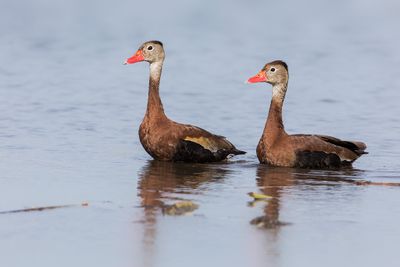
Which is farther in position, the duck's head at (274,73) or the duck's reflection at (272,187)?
the duck's head at (274,73)

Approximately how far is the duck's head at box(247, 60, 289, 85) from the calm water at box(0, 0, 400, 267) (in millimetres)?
985

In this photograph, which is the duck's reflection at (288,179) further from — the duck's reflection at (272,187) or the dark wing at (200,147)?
the dark wing at (200,147)

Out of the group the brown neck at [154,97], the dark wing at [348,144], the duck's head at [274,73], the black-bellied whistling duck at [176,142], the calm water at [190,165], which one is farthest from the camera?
the duck's head at [274,73]

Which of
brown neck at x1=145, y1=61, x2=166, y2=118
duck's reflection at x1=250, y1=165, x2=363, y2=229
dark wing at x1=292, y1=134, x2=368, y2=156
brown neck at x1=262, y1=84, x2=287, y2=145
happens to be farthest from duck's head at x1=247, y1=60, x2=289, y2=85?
duck's reflection at x1=250, y1=165, x2=363, y2=229

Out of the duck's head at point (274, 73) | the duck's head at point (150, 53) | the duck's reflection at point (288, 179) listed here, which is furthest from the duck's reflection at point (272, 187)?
the duck's head at point (150, 53)

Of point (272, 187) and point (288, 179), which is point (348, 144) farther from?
point (272, 187)

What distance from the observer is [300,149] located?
1383cm

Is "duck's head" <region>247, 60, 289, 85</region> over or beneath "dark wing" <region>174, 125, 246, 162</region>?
over

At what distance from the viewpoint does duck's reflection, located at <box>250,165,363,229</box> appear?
436 inches

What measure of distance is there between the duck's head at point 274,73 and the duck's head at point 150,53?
1.24 m

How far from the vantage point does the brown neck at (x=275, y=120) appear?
14023 mm

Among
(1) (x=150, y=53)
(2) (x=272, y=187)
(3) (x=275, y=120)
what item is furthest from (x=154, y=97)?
(2) (x=272, y=187)

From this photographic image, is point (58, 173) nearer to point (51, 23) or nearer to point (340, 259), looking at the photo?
point (340, 259)

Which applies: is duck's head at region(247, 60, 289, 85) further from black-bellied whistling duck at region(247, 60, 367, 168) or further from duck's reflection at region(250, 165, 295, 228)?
duck's reflection at region(250, 165, 295, 228)
